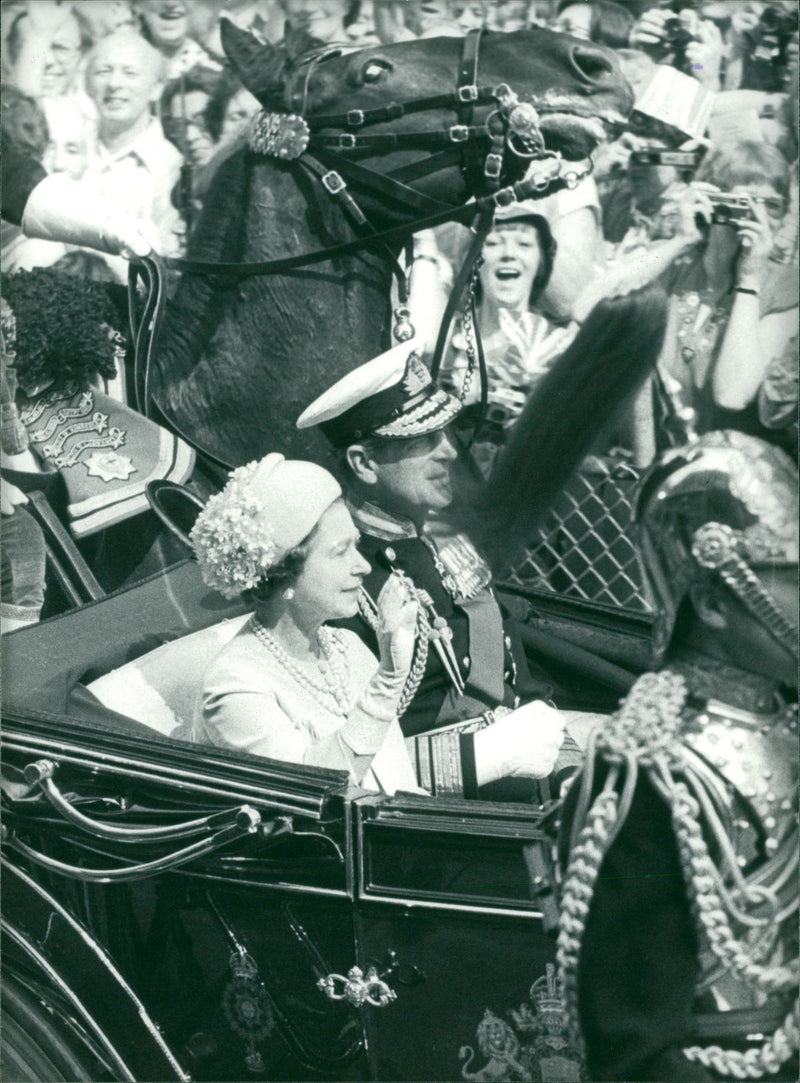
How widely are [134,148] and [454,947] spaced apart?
5.93 feet

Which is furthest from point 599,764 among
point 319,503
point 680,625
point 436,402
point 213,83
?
point 213,83

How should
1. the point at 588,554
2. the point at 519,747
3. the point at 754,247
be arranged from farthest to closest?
the point at 588,554 < the point at 754,247 < the point at 519,747

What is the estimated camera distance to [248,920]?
3.12 m

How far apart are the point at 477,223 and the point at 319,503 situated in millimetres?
880

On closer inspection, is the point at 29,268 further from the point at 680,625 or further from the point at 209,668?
the point at 680,625

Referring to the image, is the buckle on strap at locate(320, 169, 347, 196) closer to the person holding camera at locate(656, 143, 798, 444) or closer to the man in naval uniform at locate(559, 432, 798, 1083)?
the person holding camera at locate(656, 143, 798, 444)

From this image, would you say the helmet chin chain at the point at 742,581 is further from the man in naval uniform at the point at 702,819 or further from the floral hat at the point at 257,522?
A: the floral hat at the point at 257,522

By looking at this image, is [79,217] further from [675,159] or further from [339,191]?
[675,159]

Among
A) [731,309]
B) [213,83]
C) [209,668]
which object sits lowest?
[209,668]

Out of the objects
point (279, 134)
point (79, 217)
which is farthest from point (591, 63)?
point (79, 217)

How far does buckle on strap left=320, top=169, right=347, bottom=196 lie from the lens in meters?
3.69

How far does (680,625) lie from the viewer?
7.61 ft

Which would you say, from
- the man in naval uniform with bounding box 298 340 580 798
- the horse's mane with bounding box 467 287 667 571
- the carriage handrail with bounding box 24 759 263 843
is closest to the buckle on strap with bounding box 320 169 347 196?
the man in naval uniform with bounding box 298 340 580 798

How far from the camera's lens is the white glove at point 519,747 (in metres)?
3.42
